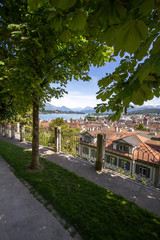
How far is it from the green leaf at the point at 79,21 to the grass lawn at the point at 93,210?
3735mm

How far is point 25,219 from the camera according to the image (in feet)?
9.39

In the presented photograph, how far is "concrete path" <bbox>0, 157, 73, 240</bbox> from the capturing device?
2498mm

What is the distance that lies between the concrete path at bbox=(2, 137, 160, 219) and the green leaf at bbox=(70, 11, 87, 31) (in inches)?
178

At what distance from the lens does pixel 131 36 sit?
805 mm

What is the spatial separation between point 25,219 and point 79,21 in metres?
4.17

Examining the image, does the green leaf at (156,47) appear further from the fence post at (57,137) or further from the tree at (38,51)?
the fence post at (57,137)

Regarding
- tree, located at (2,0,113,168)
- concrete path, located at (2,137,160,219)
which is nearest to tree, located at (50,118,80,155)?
concrete path, located at (2,137,160,219)

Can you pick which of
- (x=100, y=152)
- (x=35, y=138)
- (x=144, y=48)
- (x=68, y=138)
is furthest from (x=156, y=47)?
(x=68, y=138)

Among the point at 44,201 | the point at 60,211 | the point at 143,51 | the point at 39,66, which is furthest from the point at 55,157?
the point at 143,51

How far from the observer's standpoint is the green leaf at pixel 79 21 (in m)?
1.07

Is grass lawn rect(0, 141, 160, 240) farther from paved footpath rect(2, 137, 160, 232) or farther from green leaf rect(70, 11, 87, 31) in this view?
green leaf rect(70, 11, 87, 31)

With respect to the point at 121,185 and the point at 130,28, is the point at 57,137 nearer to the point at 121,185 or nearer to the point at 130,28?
the point at 121,185

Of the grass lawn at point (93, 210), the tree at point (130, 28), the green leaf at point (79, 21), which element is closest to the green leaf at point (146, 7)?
the tree at point (130, 28)

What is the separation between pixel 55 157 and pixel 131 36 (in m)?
7.12
